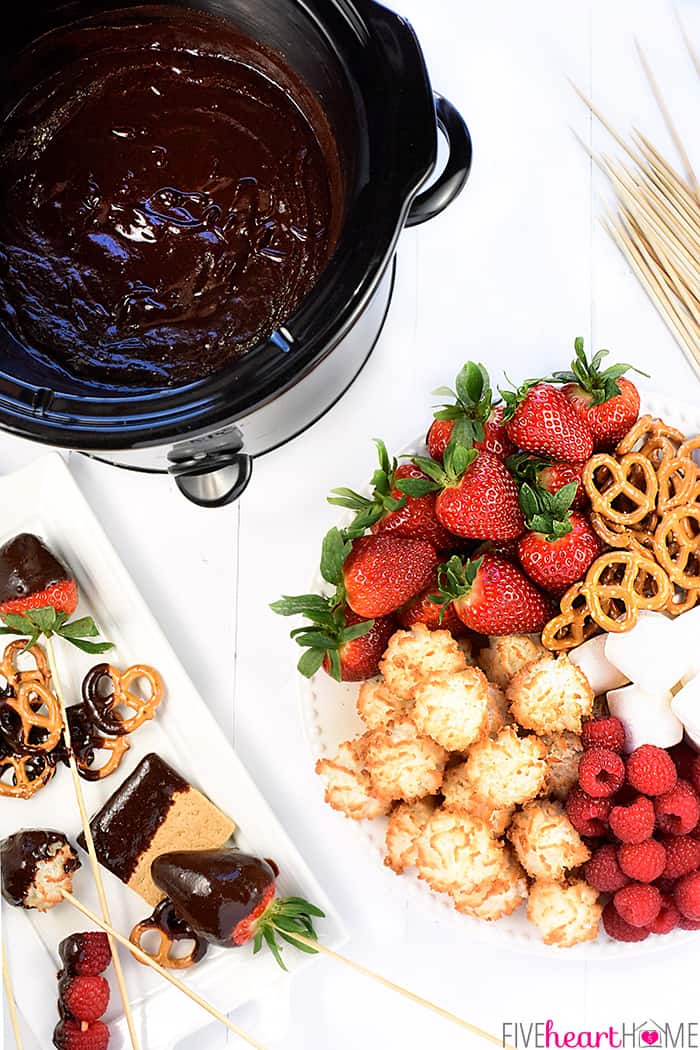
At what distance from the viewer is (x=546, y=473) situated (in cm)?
128

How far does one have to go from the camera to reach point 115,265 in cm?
102

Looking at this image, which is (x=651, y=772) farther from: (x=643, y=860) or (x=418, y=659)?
(x=418, y=659)

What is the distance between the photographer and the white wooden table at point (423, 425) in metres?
1.44

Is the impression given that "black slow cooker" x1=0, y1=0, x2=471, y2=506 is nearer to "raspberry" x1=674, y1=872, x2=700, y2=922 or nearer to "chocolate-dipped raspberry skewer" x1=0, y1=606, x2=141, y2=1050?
"chocolate-dipped raspberry skewer" x1=0, y1=606, x2=141, y2=1050

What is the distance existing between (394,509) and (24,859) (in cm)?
66

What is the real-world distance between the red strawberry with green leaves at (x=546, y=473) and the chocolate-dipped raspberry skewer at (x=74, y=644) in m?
0.59

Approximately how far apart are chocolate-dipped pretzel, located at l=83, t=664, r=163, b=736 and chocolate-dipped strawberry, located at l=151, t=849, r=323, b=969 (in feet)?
0.60

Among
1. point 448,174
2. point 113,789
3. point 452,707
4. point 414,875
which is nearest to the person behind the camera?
point 448,174

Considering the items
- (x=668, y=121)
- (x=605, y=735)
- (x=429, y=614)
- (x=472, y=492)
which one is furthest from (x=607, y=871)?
(x=668, y=121)

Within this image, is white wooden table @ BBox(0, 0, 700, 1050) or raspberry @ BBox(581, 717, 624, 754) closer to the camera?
raspberry @ BBox(581, 717, 624, 754)

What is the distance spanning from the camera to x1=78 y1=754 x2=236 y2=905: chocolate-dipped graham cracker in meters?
1.41

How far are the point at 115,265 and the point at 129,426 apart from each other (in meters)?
0.18

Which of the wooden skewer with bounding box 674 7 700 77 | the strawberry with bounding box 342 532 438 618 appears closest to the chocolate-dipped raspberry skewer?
the strawberry with bounding box 342 532 438 618

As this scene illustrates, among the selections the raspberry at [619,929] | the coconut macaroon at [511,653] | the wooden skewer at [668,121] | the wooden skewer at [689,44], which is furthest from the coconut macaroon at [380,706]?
the wooden skewer at [689,44]
